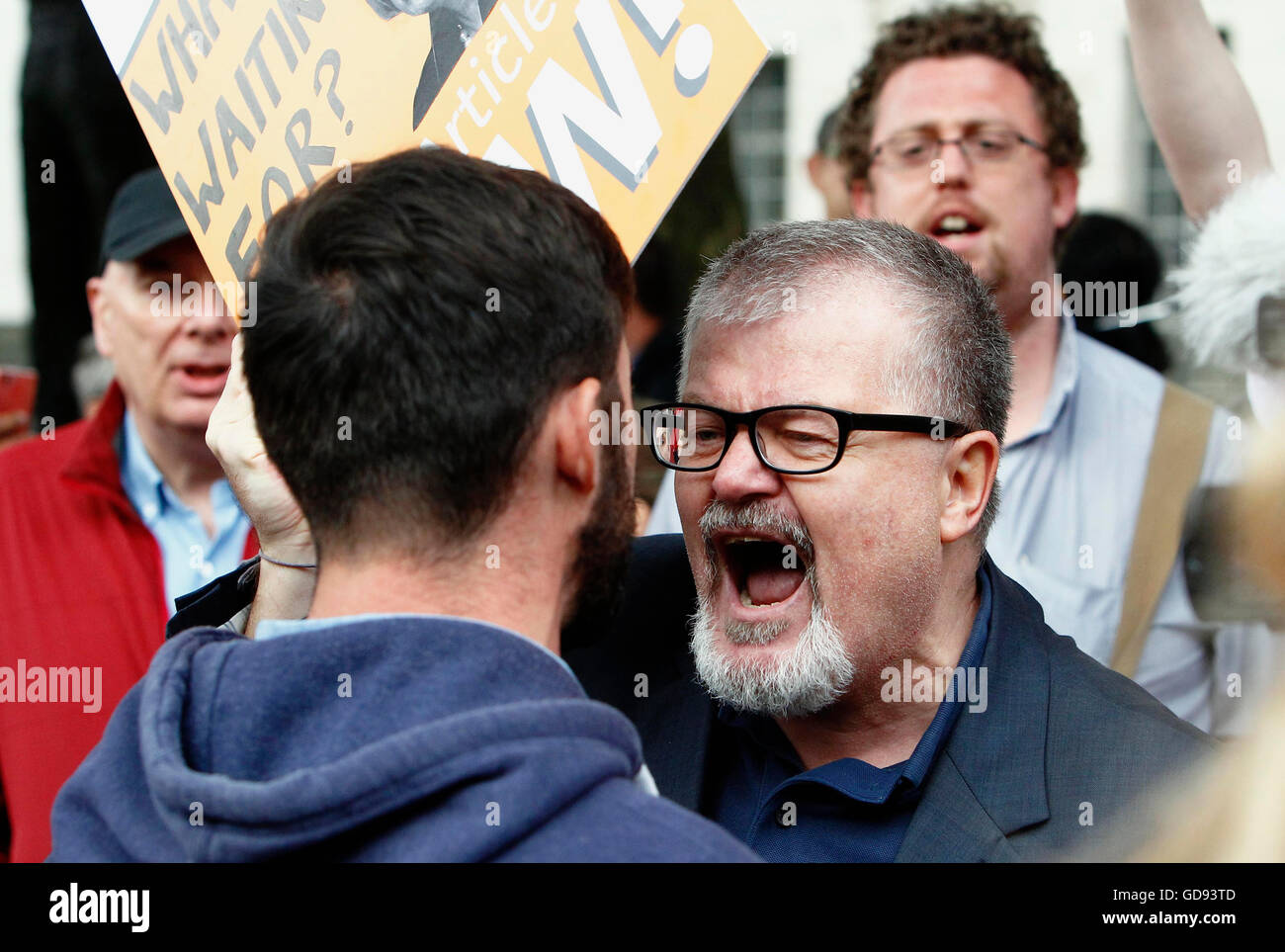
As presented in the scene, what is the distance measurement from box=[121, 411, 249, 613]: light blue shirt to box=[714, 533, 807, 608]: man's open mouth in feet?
4.70

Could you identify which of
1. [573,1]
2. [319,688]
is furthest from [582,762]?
[573,1]

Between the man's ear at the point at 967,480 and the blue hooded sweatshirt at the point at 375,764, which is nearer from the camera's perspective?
the blue hooded sweatshirt at the point at 375,764

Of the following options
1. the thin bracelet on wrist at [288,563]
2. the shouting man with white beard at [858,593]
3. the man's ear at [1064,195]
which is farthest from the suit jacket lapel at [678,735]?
the man's ear at [1064,195]

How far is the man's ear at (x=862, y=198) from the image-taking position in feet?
10.6

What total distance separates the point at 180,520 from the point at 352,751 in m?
2.07

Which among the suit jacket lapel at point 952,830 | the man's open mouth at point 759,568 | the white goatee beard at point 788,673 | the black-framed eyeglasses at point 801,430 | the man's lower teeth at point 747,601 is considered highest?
the black-framed eyeglasses at point 801,430

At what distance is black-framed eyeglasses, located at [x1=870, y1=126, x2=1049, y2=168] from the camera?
10.1 feet

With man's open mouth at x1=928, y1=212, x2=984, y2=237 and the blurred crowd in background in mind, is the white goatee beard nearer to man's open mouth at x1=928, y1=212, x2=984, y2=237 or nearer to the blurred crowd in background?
the blurred crowd in background

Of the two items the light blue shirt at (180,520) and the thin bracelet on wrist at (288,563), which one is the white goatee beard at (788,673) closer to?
the thin bracelet on wrist at (288,563)

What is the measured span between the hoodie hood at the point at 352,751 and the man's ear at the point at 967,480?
875 millimetres

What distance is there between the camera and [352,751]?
50.7 inches

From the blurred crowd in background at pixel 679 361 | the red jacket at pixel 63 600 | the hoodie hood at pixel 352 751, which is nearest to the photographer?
the hoodie hood at pixel 352 751

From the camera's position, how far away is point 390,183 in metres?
1.45

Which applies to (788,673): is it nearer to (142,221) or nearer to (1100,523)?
(1100,523)
